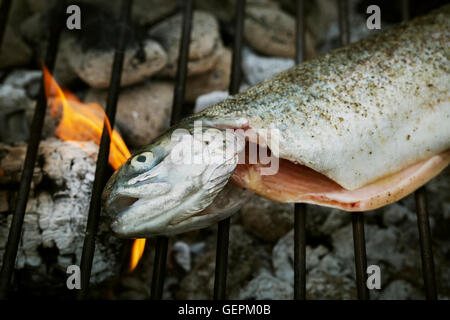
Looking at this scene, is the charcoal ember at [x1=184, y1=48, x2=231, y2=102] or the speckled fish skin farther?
the charcoal ember at [x1=184, y1=48, x2=231, y2=102]

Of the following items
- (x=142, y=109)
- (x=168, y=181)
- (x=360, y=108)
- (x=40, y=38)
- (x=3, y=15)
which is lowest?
(x=168, y=181)

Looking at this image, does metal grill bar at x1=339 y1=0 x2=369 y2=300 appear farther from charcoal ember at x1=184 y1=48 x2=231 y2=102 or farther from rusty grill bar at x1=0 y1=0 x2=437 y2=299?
charcoal ember at x1=184 y1=48 x2=231 y2=102

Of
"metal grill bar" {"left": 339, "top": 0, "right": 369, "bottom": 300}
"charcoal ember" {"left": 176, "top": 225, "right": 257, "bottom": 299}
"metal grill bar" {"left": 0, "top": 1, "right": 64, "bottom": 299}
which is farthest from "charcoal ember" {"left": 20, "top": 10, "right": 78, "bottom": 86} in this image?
"metal grill bar" {"left": 339, "top": 0, "right": 369, "bottom": 300}

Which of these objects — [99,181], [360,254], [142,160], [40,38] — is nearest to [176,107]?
[99,181]

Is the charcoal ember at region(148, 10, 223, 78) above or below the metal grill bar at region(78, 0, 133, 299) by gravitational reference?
above

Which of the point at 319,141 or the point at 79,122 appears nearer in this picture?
the point at 319,141

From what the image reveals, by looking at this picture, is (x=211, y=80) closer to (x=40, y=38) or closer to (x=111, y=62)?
(x=111, y=62)
